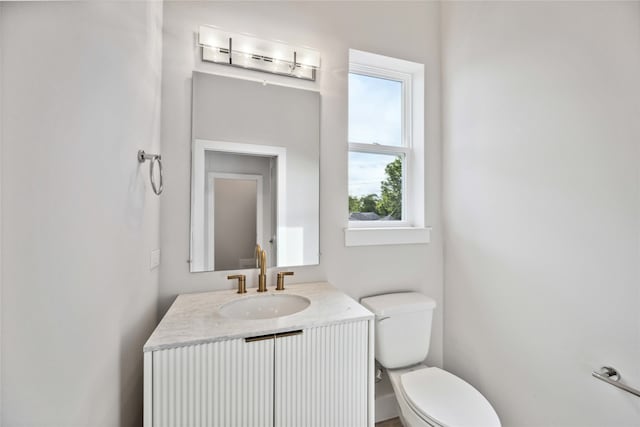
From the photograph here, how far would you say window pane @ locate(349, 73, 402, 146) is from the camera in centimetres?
185

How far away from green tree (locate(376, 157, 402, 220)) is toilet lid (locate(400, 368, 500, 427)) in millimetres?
967

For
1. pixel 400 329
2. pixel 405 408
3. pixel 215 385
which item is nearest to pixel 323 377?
pixel 215 385

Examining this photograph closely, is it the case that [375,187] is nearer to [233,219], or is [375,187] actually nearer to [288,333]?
[233,219]

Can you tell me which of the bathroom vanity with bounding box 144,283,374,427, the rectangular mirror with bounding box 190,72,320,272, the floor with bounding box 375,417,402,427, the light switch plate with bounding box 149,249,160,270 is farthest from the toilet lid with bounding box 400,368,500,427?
the light switch plate with bounding box 149,249,160,270

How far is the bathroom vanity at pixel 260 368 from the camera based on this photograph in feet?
2.97

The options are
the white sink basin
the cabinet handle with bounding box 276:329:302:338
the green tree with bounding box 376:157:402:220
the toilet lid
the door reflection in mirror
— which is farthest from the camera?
the green tree with bounding box 376:157:402:220

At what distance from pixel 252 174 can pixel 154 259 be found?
24.4 inches

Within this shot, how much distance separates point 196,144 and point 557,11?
177 centimetres

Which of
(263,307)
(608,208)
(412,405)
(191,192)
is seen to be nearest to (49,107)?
(191,192)

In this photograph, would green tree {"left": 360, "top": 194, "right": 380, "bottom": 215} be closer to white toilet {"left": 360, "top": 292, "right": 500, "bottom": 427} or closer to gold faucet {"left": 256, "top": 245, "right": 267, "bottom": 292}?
white toilet {"left": 360, "top": 292, "right": 500, "bottom": 427}

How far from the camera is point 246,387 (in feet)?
3.19

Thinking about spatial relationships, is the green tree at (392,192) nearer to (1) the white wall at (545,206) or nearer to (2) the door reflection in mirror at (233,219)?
(1) the white wall at (545,206)

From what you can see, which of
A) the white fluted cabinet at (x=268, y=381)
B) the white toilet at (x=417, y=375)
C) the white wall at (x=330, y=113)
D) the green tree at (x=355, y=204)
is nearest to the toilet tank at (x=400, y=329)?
the white toilet at (x=417, y=375)

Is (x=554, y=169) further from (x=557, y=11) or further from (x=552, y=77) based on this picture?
(x=557, y=11)
